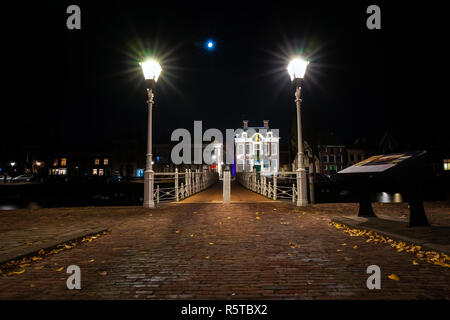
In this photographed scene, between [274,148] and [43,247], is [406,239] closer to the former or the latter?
[43,247]

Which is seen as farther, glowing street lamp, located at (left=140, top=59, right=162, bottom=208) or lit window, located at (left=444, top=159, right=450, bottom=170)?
lit window, located at (left=444, top=159, right=450, bottom=170)

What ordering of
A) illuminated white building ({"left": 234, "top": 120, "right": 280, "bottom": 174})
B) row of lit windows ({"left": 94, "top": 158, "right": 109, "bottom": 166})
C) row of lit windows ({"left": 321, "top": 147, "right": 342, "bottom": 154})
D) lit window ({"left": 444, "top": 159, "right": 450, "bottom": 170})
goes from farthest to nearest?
row of lit windows ({"left": 94, "top": 158, "right": 109, "bottom": 166}), row of lit windows ({"left": 321, "top": 147, "right": 342, "bottom": 154}), illuminated white building ({"left": 234, "top": 120, "right": 280, "bottom": 174}), lit window ({"left": 444, "top": 159, "right": 450, "bottom": 170})

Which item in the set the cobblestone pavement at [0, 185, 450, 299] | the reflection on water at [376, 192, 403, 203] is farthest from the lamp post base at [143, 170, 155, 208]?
the reflection on water at [376, 192, 403, 203]

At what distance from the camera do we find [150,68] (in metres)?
11.1

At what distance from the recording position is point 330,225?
6918mm

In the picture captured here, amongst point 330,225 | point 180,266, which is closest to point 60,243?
point 180,266

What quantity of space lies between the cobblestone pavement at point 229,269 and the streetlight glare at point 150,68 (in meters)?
7.52

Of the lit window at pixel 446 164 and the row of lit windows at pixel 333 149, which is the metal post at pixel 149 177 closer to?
the row of lit windows at pixel 333 149

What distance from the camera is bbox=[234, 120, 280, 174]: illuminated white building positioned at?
212 ft

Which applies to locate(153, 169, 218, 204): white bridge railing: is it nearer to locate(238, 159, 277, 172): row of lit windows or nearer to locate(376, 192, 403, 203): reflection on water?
locate(376, 192, 403, 203): reflection on water

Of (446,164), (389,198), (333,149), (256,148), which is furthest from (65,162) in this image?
(446,164)

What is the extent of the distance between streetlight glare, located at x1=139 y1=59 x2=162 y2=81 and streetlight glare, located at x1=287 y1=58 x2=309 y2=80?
19.5 ft

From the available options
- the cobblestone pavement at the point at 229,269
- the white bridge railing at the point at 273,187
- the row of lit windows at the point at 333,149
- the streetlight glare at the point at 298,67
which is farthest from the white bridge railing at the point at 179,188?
the row of lit windows at the point at 333,149
